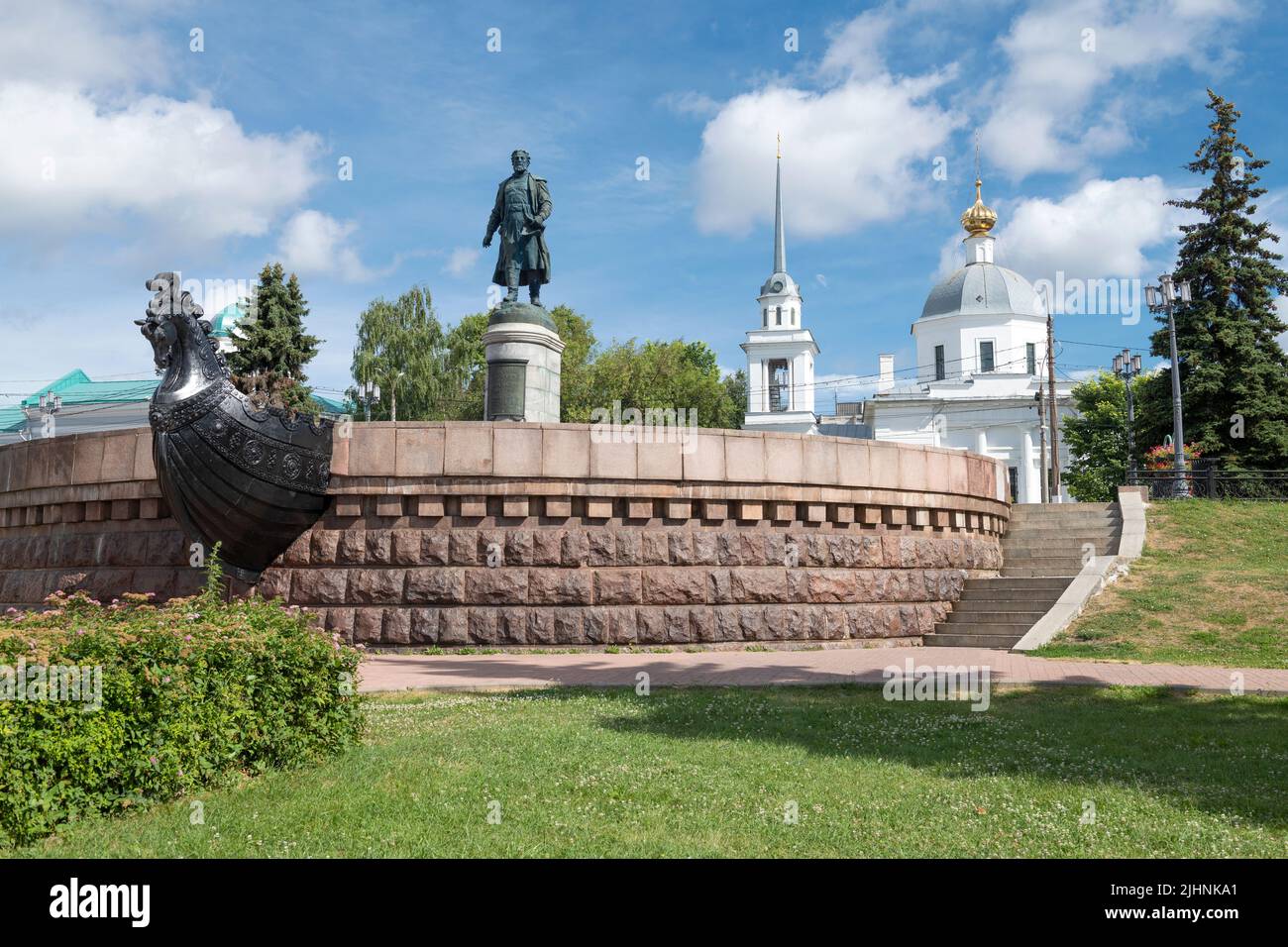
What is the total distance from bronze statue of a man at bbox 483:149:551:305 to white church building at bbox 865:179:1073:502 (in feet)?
134

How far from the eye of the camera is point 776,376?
209 feet

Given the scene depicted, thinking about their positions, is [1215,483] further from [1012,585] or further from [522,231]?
[522,231]

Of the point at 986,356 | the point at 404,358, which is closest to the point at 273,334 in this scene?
the point at 404,358

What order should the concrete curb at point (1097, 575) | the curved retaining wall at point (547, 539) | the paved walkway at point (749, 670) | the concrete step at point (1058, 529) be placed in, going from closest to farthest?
the paved walkway at point (749, 670), the curved retaining wall at point (547, 539), the concrete curb at point (1097, 575), the concrete step at point (1058, 529)

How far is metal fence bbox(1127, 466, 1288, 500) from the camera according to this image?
23.8m

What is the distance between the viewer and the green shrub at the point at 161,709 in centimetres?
477

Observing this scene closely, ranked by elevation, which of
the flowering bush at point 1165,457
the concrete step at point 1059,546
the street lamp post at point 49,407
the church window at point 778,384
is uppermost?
the church window at point 778,384

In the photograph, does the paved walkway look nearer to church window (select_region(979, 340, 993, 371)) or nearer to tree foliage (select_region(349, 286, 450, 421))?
tree foliage (select_region(349, 286, 450, 421))

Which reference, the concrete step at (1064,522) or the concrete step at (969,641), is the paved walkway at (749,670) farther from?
the concrete step at (1064,522)

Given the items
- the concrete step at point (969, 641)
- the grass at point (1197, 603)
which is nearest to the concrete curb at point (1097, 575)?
the grass at point (1197, 603)

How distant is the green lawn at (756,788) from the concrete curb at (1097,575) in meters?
5.05

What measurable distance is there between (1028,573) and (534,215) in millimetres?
10341

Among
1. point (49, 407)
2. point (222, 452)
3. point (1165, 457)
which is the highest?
point (49, 407)

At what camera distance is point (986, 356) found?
2458 inches
